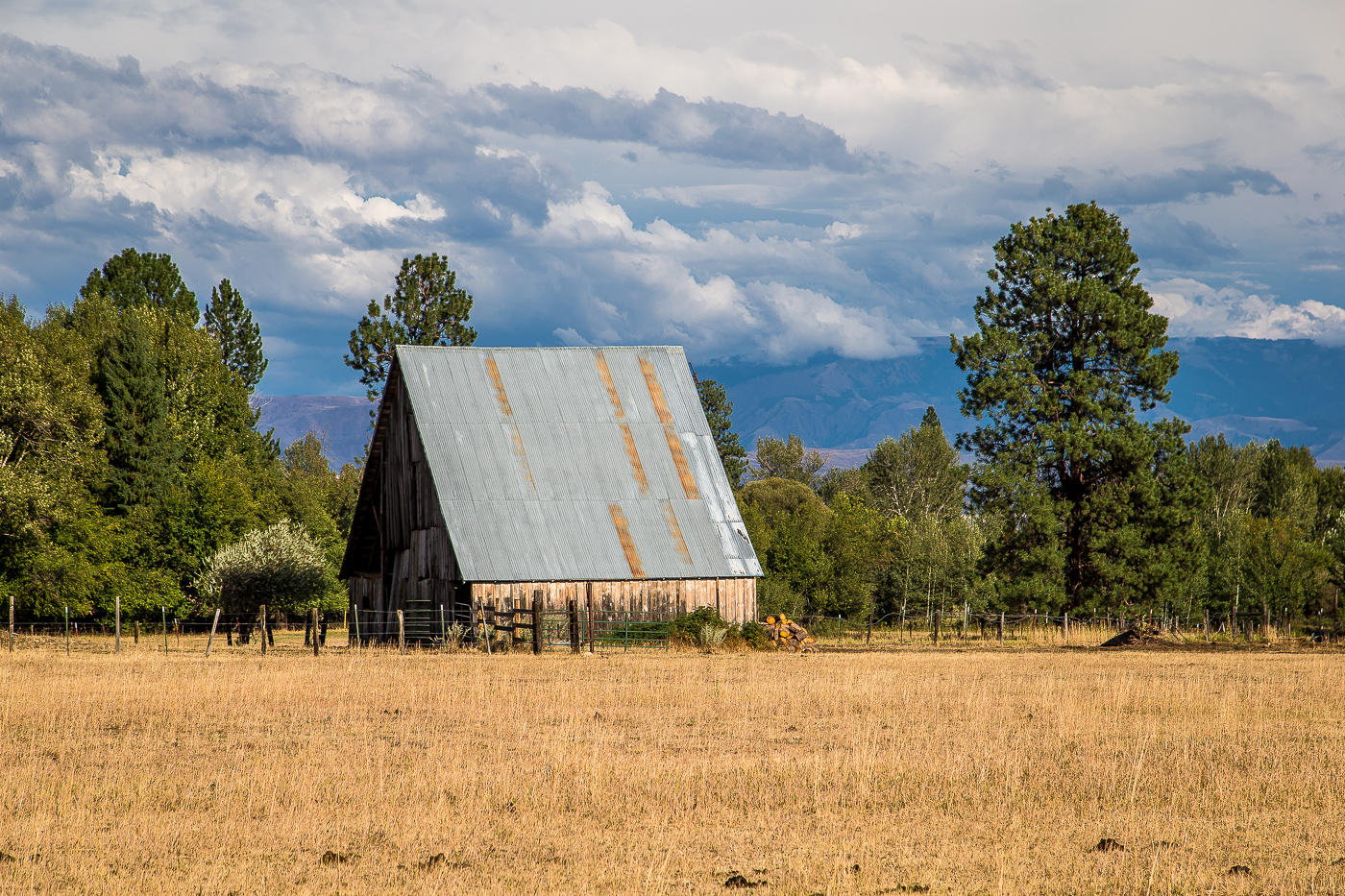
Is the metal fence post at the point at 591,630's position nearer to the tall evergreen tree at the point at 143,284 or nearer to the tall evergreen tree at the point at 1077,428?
the tall evergreen tree at the point at 1077,428

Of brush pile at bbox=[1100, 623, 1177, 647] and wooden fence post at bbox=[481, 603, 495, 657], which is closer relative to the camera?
wooden fence post at bbox=[481, 603, 495, 657]

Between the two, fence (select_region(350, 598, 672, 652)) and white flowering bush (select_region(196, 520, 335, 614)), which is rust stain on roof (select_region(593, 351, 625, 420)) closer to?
fence (select_region(350, 598, 672, 652))

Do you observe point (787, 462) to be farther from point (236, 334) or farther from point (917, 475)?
point (236, 334)

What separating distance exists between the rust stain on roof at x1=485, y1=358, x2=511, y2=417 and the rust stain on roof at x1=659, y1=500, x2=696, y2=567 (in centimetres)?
577

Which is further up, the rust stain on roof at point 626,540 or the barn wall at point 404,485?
the barn wall at point 404,485

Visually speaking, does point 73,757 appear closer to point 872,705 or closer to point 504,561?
point 872,705

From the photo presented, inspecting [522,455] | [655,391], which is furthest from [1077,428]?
[522,455]

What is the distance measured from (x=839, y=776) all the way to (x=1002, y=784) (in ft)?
5.45

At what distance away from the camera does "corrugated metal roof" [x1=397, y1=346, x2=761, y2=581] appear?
35656 mm

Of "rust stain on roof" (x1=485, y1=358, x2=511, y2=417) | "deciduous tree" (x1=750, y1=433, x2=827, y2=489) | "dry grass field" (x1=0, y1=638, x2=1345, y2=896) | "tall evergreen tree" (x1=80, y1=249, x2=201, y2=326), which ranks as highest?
"tall evergreen tree" (x1=80, y1=249, x2=201, y2=326)

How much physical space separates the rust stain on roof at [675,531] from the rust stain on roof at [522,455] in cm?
404

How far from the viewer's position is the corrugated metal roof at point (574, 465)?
35.7 meters

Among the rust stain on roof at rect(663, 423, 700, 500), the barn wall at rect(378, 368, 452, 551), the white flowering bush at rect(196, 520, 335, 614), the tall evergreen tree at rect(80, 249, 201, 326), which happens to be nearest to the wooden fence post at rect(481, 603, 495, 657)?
the barn wall at rect(378, 368, 452, 551)

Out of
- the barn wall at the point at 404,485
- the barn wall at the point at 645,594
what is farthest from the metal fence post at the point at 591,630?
the barn wall at the point at 404,485
